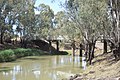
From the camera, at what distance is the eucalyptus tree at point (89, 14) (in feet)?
77.7

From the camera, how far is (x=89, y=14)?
25734 millimetres

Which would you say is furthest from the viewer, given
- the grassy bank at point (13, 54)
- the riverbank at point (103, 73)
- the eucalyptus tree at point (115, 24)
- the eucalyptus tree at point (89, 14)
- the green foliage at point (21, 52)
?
the green foliage at point (21, 52)

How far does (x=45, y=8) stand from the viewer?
76.0 metres

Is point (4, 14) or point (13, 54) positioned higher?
point (4, 14)

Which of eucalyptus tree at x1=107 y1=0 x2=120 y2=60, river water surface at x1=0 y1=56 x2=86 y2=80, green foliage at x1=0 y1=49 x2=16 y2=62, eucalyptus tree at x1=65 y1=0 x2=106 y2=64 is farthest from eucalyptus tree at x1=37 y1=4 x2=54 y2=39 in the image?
eucalyptus tree at x1=107 y1=0 x2=120 y2=60

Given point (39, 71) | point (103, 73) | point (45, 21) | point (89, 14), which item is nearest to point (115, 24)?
point (89, 14)

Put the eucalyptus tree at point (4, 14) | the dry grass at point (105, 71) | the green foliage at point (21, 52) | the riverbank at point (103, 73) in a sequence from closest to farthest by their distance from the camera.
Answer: the riverbank at point (103, 73) → the dry grass at point (105, 71) → the green foliage at point (21, 52) → the eucalyptus tree at point (4, 14)

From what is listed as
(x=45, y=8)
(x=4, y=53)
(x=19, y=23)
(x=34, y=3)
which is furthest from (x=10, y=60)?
(x=45, y=8)

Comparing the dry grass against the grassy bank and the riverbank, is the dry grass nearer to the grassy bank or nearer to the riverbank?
the riverbank

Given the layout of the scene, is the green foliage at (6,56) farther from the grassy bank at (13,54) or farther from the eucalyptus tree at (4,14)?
the eucalyptus tree at (4,14)

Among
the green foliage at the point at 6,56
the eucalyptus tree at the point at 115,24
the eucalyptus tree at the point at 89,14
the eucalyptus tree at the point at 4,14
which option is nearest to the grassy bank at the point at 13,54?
the green foliage at the point at 6,56

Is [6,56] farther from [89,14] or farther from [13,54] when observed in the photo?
[89,14]

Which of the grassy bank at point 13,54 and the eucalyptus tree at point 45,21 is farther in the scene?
the eucalyptus tree at point 45,21

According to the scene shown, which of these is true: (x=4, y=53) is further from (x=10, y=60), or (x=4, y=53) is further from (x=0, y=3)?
(x=0, y=3)
